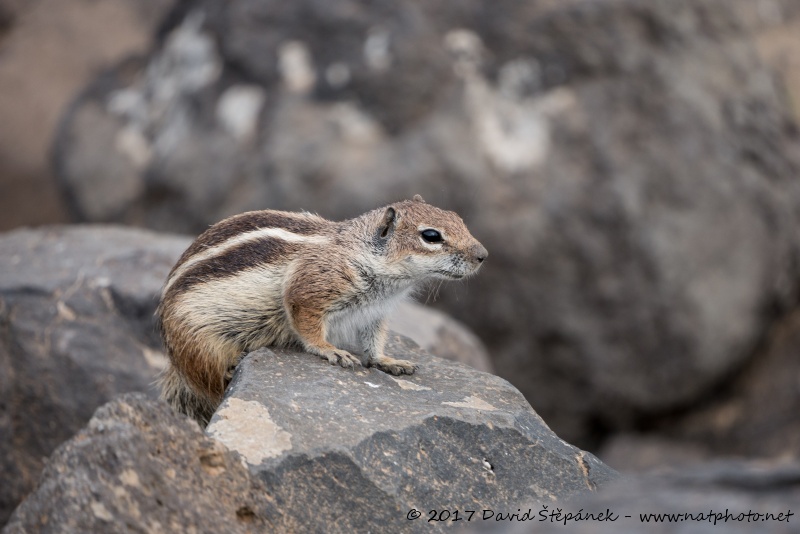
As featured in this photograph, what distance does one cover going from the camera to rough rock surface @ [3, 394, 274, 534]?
343 cm

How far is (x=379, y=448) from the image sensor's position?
4.32m

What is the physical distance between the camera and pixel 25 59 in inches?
627

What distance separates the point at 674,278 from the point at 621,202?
1.00 metres

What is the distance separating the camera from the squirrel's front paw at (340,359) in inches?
203

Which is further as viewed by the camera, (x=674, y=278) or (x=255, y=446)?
(x=674, y=278)

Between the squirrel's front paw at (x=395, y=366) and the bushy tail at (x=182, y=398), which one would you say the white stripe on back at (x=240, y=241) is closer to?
the bushy tail at (x=182, y=398)

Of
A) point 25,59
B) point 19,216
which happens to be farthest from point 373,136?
point 25,59

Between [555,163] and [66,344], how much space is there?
5535 millimetres

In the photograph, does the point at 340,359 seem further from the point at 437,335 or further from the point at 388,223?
the point at 437,335

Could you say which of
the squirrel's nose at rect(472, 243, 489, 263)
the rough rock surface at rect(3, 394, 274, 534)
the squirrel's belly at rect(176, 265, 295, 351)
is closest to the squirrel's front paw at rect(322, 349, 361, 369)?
the squirrel's belly at rect(176, 265, 295, 351)

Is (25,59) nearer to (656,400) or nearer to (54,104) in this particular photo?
(54,104)

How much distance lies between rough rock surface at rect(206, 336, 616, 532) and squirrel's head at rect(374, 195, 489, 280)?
0.71m

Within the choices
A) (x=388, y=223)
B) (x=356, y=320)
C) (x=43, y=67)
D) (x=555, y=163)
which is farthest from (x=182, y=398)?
(x=43, y=67)

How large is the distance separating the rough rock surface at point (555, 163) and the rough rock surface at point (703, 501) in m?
7.29
